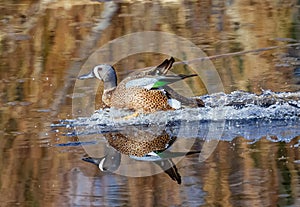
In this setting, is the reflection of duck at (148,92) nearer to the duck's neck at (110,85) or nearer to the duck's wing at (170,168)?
the duck's neck at (110,85)

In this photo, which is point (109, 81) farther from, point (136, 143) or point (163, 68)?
point (136, 143)

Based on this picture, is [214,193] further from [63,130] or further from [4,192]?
[63,130]

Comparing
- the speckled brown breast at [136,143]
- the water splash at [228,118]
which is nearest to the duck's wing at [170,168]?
the speckled brown breast at [136,143]

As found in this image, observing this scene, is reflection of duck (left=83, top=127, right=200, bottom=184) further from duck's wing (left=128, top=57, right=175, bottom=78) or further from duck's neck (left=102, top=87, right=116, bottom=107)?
duck's neck (left=102, top=87, right=116, bottom=107)

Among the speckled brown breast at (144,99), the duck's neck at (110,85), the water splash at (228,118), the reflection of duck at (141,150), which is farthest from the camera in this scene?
the duck's neck at (110,85)

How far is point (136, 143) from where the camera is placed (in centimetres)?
593

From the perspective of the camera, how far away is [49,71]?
28.2ft

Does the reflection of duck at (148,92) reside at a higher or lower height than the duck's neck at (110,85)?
higher

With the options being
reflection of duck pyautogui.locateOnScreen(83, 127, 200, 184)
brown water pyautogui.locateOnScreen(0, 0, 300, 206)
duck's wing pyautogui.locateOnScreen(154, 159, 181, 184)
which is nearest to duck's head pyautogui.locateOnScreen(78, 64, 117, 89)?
brown water pyautogui.locateOnScreen(0, 0, 300, 206)

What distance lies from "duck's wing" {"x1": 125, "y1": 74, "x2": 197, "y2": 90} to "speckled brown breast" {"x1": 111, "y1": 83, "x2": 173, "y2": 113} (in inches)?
1.4

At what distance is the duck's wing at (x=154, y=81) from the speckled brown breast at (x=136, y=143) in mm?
480

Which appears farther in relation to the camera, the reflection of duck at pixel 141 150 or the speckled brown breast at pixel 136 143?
the speckled brown breast at pixel 136 143

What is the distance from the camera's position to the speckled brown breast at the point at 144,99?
654 cm

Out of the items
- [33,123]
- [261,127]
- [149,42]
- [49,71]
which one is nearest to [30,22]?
[149,42]
